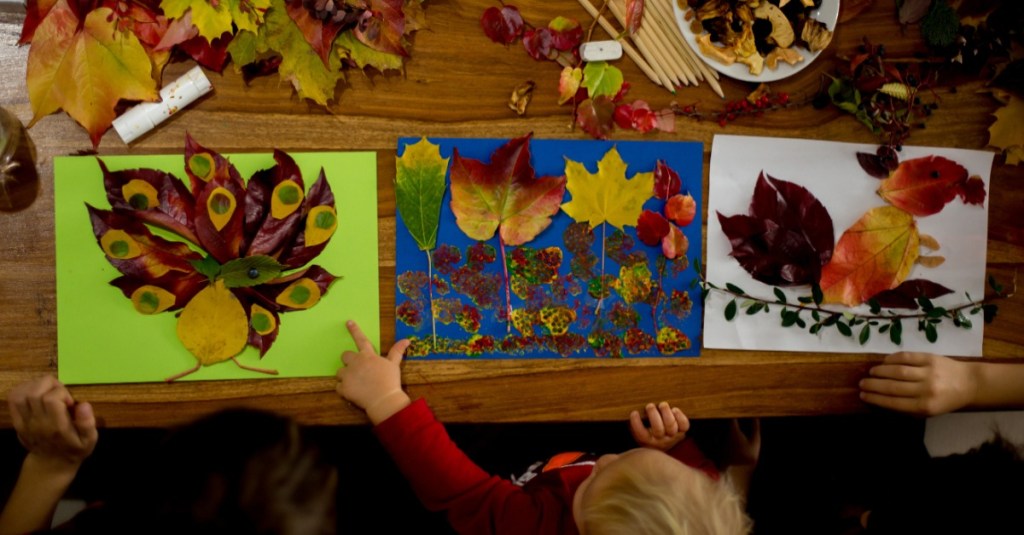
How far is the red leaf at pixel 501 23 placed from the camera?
81 centimetres

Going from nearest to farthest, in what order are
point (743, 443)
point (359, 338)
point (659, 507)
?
point (659, 507) → point (359, 338) → point (743, 443)

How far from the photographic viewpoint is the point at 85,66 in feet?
2.48

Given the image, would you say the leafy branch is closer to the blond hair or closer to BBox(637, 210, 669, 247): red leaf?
BBox(637, 210, 669, 247): red leaf

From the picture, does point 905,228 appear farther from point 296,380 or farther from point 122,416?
point 122,416

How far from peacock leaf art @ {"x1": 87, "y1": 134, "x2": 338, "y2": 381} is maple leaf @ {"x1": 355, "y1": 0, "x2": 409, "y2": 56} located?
0.18m

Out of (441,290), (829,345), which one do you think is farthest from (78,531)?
(829,345)

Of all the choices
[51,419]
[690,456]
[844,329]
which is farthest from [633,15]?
[51,419]

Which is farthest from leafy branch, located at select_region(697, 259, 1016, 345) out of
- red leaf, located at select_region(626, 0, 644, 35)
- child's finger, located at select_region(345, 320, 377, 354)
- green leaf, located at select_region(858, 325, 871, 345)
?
child's finger, located at select_region(345, 320, 377, 354)

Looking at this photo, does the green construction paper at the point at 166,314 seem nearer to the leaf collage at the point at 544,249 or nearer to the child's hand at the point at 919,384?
the leaf collage at the point at 544,249

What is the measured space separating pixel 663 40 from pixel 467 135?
0.28m

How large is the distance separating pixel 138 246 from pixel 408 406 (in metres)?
0.38

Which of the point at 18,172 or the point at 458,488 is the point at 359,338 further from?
the point at 18,172

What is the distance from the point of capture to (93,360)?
0.79 metres

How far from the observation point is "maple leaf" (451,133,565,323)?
2.66 feet
